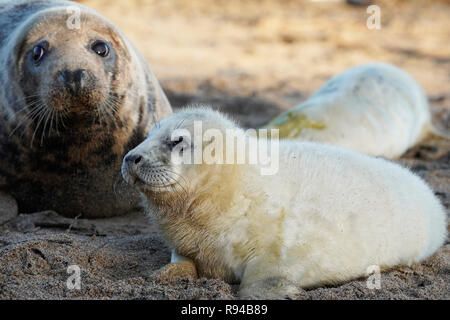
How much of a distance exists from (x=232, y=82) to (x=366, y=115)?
2.93 meters

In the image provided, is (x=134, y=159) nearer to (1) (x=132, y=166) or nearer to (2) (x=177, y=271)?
(1) (x=132, y=166)

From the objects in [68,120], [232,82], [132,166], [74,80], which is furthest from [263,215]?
[232,82]

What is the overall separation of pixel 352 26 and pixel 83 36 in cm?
734

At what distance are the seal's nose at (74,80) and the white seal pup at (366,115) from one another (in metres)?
1.88

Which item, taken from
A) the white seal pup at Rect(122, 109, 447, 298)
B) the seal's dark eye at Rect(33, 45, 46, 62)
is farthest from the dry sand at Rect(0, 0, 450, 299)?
the seal's dark eye at Rect(33, 45, 46, 62)

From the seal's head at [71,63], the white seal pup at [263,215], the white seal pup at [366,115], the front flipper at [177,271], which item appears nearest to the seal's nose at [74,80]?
the seal's head at [71,63]

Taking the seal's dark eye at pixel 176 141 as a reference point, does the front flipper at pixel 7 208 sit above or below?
below

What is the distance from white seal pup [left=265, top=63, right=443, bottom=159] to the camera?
5.50 m

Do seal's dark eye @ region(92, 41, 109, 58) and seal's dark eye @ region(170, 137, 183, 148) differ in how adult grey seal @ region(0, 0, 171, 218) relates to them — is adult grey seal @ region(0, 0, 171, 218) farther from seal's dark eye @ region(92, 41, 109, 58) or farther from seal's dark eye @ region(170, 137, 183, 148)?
seal's dark eye @ region(170, 137, 183, 148)

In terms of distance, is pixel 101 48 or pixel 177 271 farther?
pixel 101 48

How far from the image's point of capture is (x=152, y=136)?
327cm

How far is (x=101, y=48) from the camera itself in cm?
446

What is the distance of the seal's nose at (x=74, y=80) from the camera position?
A: 402cm

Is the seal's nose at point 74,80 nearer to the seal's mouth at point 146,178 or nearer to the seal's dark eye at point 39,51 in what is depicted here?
the seal's dark eye at point 39,51
